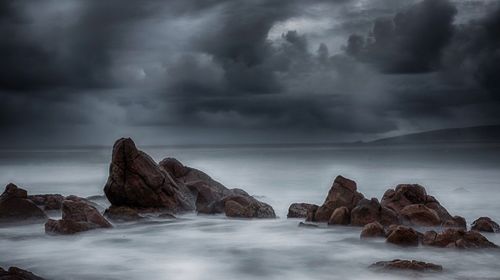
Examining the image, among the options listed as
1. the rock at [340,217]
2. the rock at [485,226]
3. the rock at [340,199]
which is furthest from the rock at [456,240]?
the rock at [340,199]

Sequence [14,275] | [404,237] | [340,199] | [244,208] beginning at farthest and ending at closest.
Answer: [244,208] < [340,199] < [404,237] < [14,275]

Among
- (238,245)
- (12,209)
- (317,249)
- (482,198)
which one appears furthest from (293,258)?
(482,198)

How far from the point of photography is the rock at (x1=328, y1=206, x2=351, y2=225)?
18.8m

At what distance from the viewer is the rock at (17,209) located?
1995 centimetres

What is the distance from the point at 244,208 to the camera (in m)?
21.8

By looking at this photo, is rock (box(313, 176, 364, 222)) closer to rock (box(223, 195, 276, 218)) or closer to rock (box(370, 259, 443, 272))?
rock (box(223, 195, 276, 218))

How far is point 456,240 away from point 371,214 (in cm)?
399

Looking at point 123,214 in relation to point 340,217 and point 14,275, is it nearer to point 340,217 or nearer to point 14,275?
point 340,217

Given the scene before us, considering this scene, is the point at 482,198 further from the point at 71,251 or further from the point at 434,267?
the point at 71,251

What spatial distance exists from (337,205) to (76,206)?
360 inches

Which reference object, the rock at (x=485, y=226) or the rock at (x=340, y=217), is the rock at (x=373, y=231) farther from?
the rock at (x=485, y=226)

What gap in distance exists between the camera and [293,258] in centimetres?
1517

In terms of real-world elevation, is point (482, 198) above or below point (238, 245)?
above

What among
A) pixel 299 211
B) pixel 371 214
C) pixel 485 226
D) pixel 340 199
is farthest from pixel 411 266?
pixel 299 211
